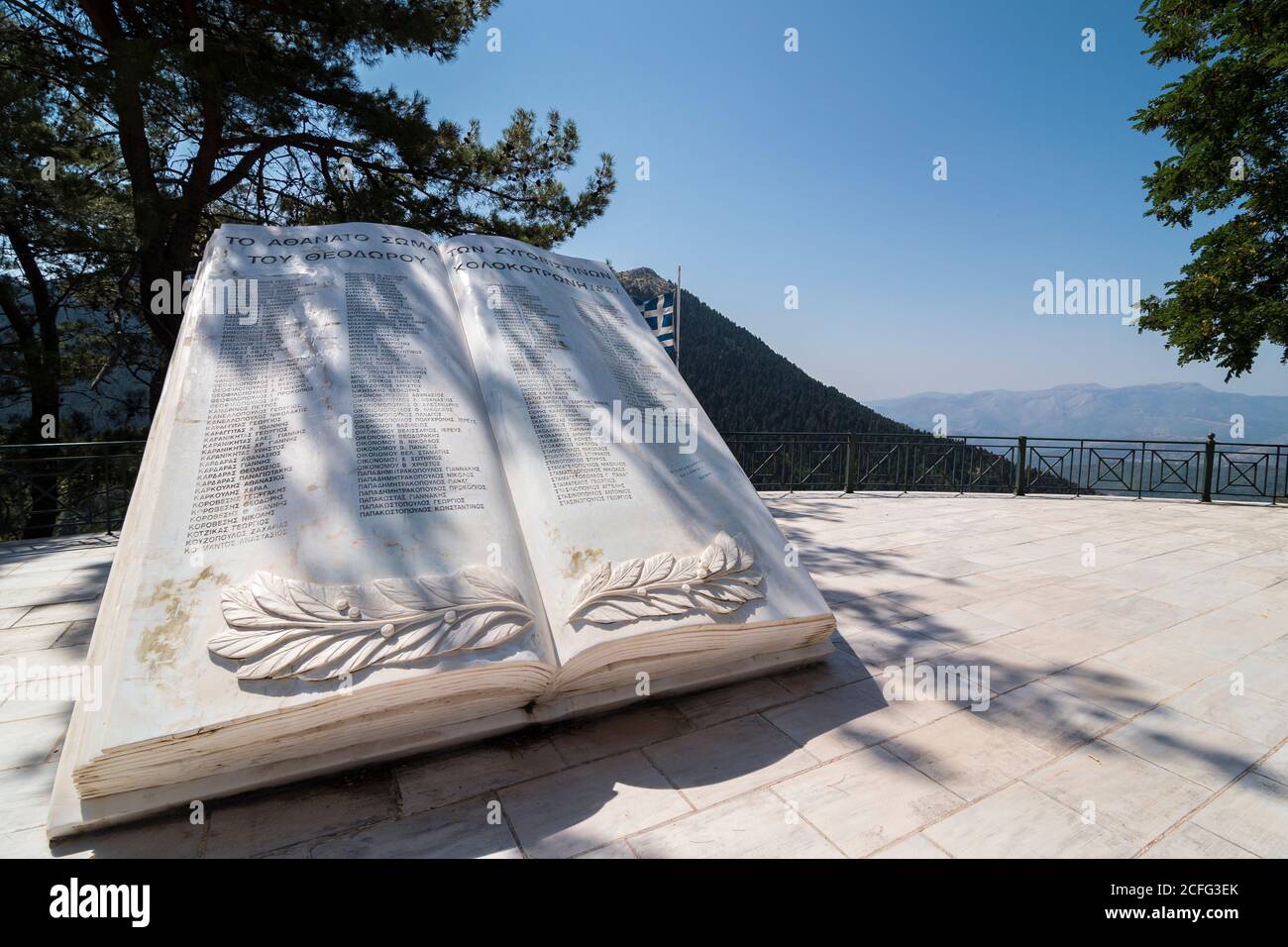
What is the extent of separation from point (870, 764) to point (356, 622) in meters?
2.00

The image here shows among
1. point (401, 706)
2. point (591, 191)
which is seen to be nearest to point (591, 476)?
point (401, 706)

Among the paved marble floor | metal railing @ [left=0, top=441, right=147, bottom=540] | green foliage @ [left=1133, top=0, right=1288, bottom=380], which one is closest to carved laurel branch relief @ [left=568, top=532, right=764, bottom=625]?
the paved marble floor

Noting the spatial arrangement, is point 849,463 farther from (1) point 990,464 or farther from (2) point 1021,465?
(1) point 990,464

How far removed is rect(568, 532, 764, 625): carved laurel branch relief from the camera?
91.0 inches

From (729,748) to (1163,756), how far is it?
1780 millimetres

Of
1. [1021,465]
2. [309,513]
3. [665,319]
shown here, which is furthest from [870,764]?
[1021,465]

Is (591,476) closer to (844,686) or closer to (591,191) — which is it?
(844,686)

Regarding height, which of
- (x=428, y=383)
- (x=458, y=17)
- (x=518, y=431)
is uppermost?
(x=458, y=17)

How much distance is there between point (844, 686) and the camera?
2.96 meters

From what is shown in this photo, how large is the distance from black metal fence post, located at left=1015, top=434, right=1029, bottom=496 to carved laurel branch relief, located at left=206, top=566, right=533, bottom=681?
36.1 ft

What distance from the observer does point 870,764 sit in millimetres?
2293

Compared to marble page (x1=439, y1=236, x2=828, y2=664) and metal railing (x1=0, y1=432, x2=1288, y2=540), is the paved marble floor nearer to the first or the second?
marble page (x1=439, y1=236, x2=828, y2=664)

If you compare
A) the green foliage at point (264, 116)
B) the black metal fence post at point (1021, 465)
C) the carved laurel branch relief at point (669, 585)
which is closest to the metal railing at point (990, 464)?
the black metal fence post at point (1021, 465)

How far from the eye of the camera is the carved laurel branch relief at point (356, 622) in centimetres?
183
